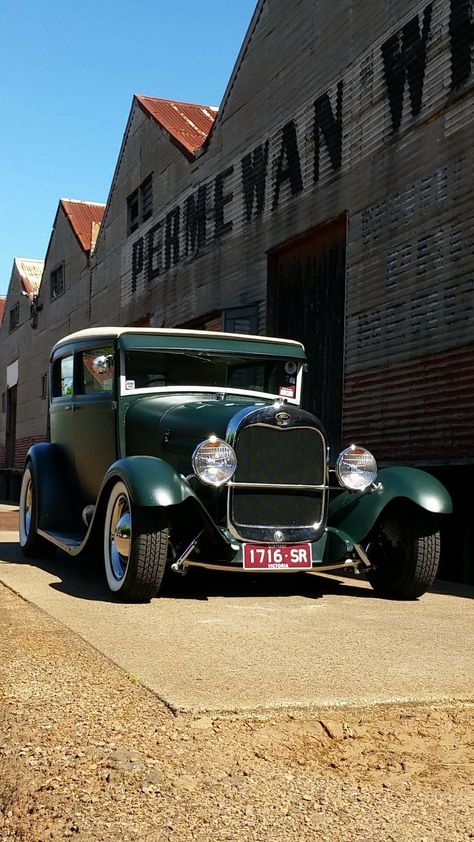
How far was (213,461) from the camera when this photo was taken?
543 centimetres

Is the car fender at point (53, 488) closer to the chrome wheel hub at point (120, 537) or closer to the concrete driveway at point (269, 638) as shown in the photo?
the concrete driveway at point (269, 638)

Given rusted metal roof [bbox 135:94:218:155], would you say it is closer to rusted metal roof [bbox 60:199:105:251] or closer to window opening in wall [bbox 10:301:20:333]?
rusted metal roof [bbox 60:199:105:251]

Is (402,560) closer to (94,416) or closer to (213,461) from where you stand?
(213,461)

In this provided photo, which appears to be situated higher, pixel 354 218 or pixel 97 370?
pixel 354 218

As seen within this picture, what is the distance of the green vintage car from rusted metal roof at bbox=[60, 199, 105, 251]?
1729cm

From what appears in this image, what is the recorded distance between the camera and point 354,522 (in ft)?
19.2

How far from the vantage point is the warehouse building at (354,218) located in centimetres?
900

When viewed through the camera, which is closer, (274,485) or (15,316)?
(274,485)

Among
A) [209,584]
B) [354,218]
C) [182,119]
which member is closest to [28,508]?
[209,584]

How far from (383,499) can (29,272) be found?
28140 millimetres

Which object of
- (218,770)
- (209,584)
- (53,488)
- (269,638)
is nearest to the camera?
(218,770)

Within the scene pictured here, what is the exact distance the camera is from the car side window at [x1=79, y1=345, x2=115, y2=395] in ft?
22.3

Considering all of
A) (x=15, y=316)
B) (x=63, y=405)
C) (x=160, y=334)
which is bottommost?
(x=63, y=405)

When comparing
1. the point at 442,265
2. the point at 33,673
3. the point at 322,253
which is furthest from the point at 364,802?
the point at 322,253
